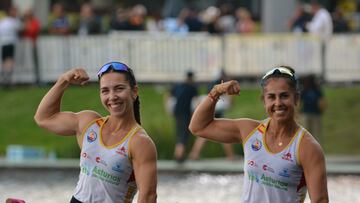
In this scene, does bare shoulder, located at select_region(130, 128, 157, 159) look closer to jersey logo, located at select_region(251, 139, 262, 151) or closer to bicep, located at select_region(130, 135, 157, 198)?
bicep, located at select_region(130, 135, 157, 198)

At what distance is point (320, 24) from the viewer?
87.8 ft

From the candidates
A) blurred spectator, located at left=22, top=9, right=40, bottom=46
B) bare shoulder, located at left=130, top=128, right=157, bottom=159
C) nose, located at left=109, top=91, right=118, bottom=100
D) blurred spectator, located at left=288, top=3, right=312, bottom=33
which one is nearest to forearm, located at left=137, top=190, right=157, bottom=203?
bare shoulder, located at left=130, top=128, right=157, bottom=159

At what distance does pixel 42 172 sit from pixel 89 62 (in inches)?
354

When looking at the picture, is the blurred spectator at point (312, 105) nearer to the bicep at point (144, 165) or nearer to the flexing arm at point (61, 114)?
the flexing arm at point (61, 114)

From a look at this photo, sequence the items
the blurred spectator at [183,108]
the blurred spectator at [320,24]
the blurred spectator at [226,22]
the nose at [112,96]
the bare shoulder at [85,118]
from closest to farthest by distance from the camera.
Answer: the nose at [112,96] → the bare shoulder at [85,118] → the blurred spectator at [183,108] → the blurred spectator at [320,24] → the blurred spectator at [226,22]

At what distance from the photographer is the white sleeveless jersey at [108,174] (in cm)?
798

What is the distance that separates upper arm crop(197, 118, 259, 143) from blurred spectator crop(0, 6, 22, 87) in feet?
66.0

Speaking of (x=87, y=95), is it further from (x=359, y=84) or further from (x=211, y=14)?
(x=359, y=84)

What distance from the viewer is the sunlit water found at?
16641mm

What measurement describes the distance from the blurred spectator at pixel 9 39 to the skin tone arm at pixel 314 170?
20.7 metres

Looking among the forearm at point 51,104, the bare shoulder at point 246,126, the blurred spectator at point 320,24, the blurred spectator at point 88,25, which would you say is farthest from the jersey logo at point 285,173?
the blurred spectator at point 88,25

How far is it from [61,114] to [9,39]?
19835 mm

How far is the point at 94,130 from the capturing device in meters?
8.20

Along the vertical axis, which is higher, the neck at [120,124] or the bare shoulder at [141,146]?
the neck at [120,124]
